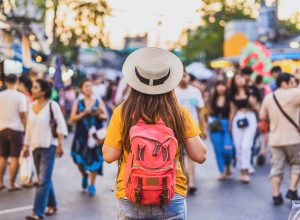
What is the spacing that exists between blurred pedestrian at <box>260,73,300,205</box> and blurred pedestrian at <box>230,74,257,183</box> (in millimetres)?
1811

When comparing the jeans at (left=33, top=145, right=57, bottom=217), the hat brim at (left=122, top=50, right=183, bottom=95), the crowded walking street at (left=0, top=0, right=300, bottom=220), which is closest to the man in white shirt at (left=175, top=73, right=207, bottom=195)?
the crowded walking street at (left=0, top=0, right=300, bottom=220)

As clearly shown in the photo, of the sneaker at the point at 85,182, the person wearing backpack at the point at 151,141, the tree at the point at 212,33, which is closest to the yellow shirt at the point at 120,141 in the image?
the person wearing backpack at the point at 151,141

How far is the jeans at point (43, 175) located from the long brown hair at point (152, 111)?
11.8 feet

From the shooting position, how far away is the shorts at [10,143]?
934 cm

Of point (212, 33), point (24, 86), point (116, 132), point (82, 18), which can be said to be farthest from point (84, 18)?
point (212, 33)

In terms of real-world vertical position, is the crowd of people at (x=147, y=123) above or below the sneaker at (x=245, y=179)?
above

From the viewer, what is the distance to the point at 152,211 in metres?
3.66

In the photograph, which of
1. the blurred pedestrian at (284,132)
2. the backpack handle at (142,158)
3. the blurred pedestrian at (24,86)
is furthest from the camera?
the blurred pedestrian at (24,86)

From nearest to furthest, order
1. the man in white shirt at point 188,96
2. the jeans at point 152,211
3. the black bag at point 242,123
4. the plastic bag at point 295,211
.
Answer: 1. the jeans at point 152,211
2. the plastic bag at point 295,211
3. the man in white shirt at point 188,96
4. the black bag at point 242,123

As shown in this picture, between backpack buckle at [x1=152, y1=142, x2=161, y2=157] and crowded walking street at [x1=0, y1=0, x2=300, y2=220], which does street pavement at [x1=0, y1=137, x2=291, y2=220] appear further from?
backpack buckle at [x1=152, y1=142, x2=161, y2=157]

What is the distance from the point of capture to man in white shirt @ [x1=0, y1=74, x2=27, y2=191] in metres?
A: 9.16

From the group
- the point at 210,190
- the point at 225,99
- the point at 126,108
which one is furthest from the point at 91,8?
the point at 126,108

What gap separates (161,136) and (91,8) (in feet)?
42.6

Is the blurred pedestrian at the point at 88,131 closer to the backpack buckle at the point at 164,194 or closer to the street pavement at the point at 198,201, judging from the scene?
the street pavement at the point at 198,201
